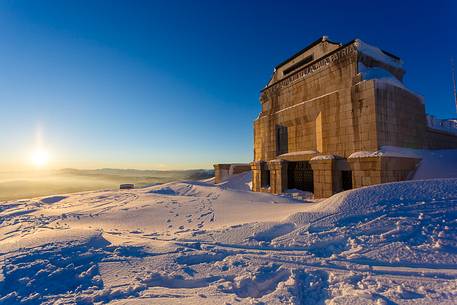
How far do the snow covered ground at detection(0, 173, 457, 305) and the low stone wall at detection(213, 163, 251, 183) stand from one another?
1939cm

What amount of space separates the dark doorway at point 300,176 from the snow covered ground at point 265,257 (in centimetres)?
842

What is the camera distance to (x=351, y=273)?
3689 mm

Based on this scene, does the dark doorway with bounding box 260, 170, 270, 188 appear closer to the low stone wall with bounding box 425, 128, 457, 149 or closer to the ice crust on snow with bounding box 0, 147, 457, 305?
the low stone wall with bounding box 425, 128, 457, 149

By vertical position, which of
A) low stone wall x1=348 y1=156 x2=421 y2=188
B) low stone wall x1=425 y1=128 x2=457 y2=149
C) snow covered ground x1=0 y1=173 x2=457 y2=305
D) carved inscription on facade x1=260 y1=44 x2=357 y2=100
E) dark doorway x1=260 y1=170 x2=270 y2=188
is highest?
carved inscription on facade x1=260 y1=44 x2=357 y2=100

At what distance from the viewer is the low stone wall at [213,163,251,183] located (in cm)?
2682

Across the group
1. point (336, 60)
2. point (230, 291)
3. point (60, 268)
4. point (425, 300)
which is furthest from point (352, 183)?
point (60, 268)

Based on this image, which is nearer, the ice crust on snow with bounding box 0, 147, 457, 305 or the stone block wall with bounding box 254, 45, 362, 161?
the ice crust on snow with bounding box 0, 147, 457, 305

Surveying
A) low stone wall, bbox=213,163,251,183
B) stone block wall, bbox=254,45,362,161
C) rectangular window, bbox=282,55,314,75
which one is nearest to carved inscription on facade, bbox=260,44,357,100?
stone block wall, bbox=254,45,362,161

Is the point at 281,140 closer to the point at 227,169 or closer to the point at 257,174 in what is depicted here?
the point at 257,174

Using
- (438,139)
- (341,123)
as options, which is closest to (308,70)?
(341,123)

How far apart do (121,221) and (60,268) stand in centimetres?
359

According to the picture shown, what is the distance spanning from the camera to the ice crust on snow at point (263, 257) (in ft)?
11.0

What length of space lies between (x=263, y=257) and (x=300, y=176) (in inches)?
487

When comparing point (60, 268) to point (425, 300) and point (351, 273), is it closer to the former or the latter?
point (351, 273)
